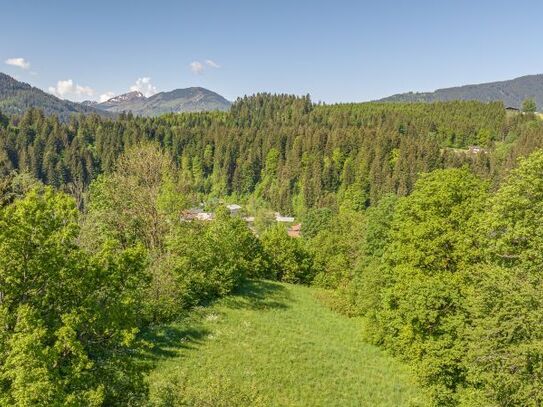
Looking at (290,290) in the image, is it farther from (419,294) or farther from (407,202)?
(419,294)

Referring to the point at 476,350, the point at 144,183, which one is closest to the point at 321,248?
the point at 144,183

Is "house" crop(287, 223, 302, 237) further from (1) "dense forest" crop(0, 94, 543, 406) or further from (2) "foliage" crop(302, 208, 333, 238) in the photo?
(1) "dense forest" crop(0, 94, 543, 406)

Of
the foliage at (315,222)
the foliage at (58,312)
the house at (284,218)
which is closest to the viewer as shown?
the foliage at (58,312)

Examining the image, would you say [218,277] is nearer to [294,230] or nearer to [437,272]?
[437,272]

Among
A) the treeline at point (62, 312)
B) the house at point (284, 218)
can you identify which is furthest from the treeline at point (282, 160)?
the treeline at point (62, 312)

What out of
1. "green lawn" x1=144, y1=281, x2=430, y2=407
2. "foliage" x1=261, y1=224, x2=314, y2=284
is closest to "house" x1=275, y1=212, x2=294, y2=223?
"foliage" x1=261, y1=224, x2=314, y2=284

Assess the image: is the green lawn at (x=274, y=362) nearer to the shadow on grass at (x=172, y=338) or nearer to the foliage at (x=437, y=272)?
the shadow on grass at (x=172, y=338)

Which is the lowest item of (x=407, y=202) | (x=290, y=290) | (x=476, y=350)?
(x=290, y=290)
